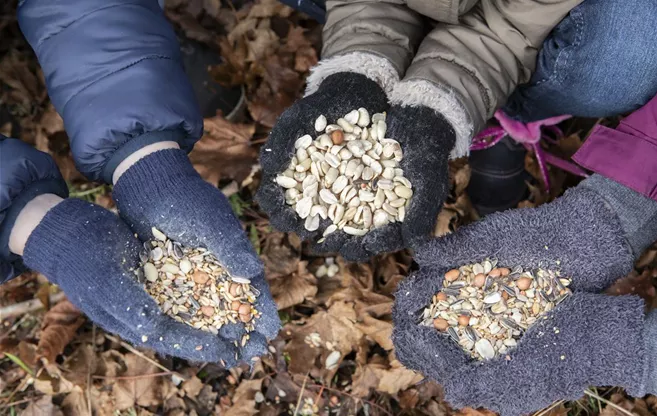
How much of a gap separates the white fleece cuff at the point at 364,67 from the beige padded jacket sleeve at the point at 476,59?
0.04 metres

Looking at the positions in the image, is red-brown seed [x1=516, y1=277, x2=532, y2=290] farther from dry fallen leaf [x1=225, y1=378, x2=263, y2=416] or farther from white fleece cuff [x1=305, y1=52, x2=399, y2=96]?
dry fallen leaf [x1=225, y1=378, x2=263, y2=416]

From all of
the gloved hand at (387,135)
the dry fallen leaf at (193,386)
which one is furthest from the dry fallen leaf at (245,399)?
the gloved hand at (387,135)

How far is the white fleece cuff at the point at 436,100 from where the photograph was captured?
1362 mm

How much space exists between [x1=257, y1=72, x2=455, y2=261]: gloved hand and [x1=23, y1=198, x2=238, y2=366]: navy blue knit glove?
0.31m

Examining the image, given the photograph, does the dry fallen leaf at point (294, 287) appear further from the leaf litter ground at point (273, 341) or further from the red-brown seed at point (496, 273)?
the red-brown seed at point (496, 273)

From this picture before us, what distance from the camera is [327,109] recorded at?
1.37m

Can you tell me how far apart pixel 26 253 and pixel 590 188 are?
4.02 feet

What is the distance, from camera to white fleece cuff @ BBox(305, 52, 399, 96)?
1412 mm

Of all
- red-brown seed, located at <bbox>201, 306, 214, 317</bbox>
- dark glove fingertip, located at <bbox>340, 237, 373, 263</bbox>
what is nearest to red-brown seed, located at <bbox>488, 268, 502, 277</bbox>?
dark glove fingertip, located at <bbox>340, 237, 373, 263</bbox>

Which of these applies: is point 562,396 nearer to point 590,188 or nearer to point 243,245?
point 590,188

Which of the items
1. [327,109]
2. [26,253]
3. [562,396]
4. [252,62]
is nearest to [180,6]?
[252,62]

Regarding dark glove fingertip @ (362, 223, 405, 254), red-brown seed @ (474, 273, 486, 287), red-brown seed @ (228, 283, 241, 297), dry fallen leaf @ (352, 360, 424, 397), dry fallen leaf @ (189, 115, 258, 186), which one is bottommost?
dry fallen leaf @ (352, 360, 424, 397)

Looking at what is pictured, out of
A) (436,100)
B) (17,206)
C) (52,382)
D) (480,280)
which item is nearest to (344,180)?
(436,100)

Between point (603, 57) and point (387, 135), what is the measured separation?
54cm
